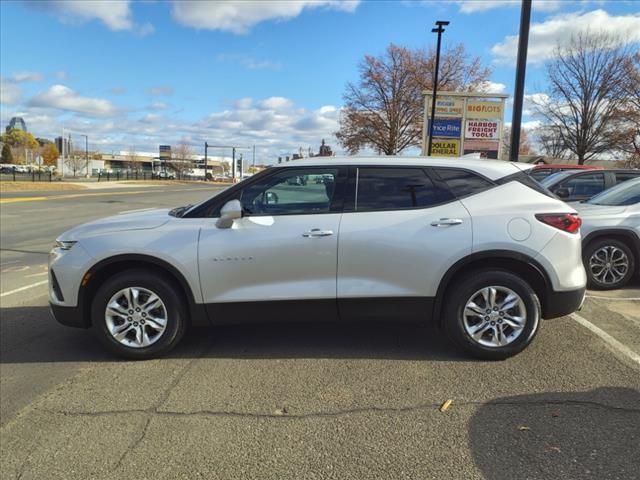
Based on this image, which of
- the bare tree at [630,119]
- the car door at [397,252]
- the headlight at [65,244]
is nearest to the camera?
the car door at [397,252]

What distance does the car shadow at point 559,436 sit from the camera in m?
2.74

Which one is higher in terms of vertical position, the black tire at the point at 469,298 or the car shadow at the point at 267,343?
the black tire at the point at 469,298

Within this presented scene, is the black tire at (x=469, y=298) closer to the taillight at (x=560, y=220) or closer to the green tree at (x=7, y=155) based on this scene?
the taillight at (x=560, y=220)

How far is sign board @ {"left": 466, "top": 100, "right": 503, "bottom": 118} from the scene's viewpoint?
17.3 m

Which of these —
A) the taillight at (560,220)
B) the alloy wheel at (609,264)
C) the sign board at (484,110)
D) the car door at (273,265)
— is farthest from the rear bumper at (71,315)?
the sign board at (484,110)

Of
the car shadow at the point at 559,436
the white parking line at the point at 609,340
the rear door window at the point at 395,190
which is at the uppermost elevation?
the rear door window at the point at 395,190

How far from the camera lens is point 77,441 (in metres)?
3.16

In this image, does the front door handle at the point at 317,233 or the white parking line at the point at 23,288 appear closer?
the front door handle at the point at 317,233

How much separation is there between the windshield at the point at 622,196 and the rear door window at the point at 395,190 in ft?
12.8

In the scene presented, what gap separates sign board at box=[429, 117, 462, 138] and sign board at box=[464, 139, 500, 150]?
48 centimetres

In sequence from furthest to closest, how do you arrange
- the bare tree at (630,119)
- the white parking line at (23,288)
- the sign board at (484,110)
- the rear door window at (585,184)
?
the bare tree at (630,119)
the sign board at (484,110)
the rear door window at (585,184)
the white parking line at (23,288)

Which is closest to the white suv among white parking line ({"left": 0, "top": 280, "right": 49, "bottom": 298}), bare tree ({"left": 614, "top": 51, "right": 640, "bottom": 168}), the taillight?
the taillight

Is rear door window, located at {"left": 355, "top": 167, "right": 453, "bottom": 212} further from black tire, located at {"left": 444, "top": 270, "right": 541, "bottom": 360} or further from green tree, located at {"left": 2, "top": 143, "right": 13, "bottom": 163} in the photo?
green tree, located at {"left": 2, "top": 143, "right": 13, "bottom": 163}

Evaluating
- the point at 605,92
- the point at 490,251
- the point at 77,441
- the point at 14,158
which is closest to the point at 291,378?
the point at 77,441
